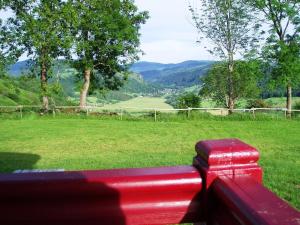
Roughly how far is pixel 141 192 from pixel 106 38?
3188 cm

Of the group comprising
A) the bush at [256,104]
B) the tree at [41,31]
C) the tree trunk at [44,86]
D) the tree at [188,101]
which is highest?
the tree at [41,31]

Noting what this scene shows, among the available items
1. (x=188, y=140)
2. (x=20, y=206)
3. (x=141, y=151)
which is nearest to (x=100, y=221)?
(x=20, y=206)

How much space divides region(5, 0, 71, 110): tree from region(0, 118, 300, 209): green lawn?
8172 mm

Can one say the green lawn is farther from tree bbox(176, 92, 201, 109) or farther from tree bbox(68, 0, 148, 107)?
tree bbox(176, 92, 201, 109)

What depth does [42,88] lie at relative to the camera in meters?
28.7

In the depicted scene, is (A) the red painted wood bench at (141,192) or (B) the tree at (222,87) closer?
(A) the red painted wood bench at (141,192)

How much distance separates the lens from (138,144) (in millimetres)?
13695

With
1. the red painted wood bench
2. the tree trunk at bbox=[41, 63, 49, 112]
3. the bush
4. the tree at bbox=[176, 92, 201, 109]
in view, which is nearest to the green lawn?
the red painted wood bench

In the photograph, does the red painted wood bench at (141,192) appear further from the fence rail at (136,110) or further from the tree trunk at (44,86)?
the tree trunk at (44,86)

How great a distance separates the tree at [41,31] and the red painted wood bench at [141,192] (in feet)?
84.4

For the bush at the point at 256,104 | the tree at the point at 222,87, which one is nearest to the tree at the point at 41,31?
the tree at the point at 222,87

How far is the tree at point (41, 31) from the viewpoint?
2742cm

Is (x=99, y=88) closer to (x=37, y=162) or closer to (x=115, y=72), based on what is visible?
(x=115, y=72)

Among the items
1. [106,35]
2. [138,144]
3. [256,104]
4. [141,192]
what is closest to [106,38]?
[106,35]
